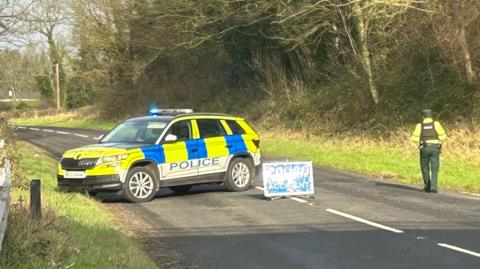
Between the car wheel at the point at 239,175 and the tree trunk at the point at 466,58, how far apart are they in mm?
11128

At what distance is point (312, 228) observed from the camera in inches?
401

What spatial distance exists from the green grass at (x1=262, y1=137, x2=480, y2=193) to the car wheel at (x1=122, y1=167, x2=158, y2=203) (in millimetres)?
6636

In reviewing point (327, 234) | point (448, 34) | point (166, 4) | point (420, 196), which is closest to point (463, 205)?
point (420, 196)

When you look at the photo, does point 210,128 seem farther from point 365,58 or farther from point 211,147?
point 365,58

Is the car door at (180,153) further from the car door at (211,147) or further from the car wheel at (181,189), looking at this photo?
the car wheel at (181,189)

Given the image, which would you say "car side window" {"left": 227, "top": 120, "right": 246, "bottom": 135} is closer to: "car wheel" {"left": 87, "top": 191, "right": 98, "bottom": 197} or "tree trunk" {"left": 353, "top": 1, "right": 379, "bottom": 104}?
"car wheel" {"left": 87, "top": 191, "right": 98, "bottom": 197}

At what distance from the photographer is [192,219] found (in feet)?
36.7

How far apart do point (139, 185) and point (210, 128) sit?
226 centimetres

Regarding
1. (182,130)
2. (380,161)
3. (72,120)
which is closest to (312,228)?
(182,130)

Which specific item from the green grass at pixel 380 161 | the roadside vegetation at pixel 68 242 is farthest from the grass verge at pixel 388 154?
the roadside vegetation at pixel 68 242

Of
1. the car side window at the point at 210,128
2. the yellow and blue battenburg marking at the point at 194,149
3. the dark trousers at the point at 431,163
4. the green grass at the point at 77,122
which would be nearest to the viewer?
the yellow and blue battenburg marking at the point at 194,149

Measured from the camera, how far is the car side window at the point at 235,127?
15.0m

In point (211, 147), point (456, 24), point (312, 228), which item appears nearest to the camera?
point (312, 228)

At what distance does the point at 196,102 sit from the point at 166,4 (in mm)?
12086
